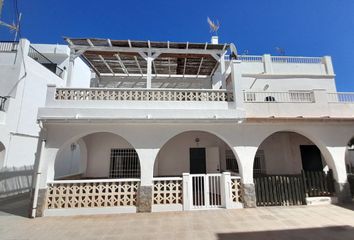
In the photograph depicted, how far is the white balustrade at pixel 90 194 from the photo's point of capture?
682cm

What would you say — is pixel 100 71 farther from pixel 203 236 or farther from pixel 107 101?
pixel 203 236

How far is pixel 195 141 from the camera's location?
10.3 metres

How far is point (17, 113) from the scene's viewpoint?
9914 millimetres

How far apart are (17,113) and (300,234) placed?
43.1 ft

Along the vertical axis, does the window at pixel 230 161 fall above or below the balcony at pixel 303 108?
below

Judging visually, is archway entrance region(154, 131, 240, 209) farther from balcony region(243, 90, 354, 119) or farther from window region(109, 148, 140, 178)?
balcony region(243, 90, 354, 119)

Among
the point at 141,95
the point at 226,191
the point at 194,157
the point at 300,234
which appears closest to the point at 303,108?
the point at 226,191

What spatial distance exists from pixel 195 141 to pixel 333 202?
639 cm

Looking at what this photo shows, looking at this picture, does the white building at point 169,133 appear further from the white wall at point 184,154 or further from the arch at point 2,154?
the arch at point 2,154

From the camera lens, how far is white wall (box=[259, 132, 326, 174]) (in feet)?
33.3

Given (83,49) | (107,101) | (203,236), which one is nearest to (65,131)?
(107,101)

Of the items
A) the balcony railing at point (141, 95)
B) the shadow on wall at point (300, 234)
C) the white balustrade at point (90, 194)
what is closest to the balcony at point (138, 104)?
the balcony railing at point (141, 95)

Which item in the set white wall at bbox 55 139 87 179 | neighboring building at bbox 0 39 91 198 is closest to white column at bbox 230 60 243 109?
white wall at bbox 55 139 87 179

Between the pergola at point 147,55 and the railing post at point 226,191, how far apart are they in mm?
4332
